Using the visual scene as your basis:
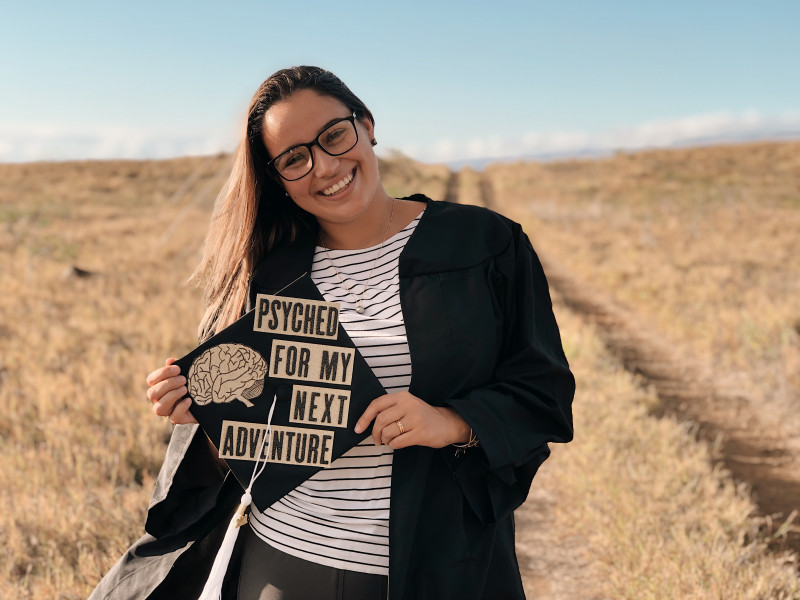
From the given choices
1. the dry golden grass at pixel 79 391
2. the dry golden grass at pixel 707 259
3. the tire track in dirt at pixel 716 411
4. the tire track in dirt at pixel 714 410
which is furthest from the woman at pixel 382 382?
the dry golden grass at pixel 707 259

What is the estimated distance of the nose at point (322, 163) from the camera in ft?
5.40

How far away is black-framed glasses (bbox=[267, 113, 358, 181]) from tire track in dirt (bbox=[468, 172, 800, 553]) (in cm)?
297

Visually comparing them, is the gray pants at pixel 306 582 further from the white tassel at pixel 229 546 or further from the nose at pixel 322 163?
the nose at pixel 322 163

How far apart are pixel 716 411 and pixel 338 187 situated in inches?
192

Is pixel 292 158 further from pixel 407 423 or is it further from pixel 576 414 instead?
pixel 576 414

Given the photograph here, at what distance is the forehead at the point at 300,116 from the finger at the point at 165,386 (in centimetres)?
66

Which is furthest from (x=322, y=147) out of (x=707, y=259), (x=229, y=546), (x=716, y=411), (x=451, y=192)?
(x=451, y=192)

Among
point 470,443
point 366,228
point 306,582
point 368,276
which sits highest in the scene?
Answer: point 366,228

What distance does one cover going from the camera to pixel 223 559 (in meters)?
1.52

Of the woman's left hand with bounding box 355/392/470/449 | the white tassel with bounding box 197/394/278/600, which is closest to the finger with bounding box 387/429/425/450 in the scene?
the woman's left hand with bounding box 355/392/470/449

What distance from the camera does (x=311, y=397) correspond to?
1.49 metres

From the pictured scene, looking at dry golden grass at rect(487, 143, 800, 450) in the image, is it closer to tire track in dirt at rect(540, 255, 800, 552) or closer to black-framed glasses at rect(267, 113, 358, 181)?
tire track in dirt at rect(540, 255, 800, 552)

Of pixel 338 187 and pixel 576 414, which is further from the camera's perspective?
pixel 576 414

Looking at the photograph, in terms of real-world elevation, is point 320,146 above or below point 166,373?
above
